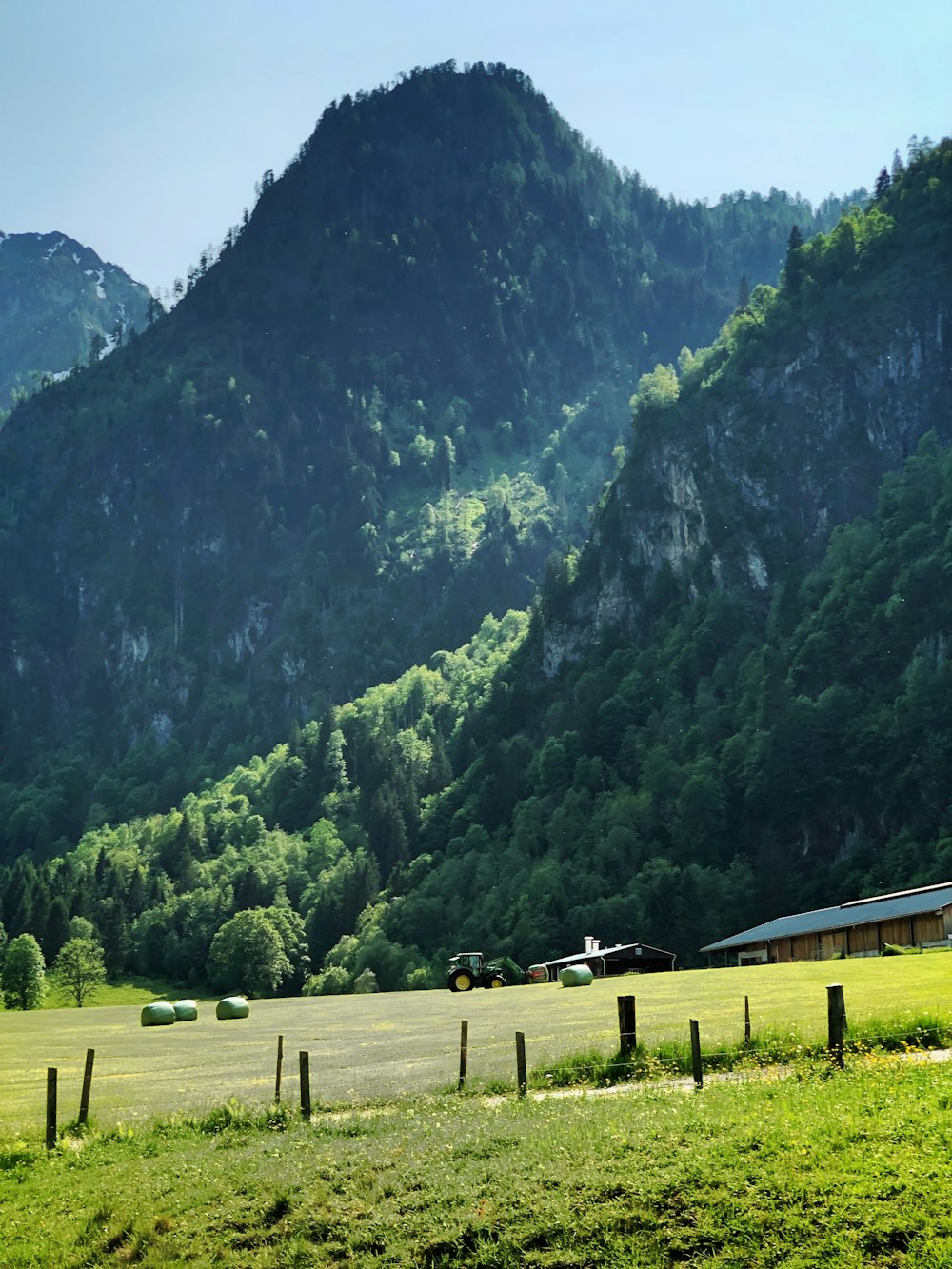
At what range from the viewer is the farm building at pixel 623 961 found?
4769 inches

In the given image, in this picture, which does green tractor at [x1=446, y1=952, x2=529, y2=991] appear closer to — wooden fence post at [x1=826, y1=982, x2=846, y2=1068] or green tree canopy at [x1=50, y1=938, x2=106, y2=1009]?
wooden fence post at [x1=826, y1=982, x2=846, y2=1068]

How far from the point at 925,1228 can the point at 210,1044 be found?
47874 millimetres

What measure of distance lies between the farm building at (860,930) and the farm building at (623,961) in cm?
654

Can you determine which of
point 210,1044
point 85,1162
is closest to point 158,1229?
point 85,1162

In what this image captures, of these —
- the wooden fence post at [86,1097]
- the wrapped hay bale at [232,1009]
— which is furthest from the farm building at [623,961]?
the wooden fence post at [86,1097]

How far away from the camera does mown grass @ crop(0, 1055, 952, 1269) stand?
24.8 metres

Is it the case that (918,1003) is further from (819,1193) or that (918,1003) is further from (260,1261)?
(260,1261)

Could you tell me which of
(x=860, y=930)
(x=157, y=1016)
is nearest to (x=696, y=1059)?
(x=157, y=1016)

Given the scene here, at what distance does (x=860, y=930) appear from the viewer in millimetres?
99250

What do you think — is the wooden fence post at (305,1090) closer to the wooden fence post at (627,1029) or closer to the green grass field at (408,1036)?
the green grass field at (408,1036)

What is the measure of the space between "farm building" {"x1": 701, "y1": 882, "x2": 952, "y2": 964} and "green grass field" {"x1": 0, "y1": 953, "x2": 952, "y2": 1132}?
39.1 ft

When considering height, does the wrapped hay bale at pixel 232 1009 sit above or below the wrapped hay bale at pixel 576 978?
below

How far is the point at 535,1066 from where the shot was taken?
4069 centimetres

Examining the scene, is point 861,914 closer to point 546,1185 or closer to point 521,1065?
point 521,1065
